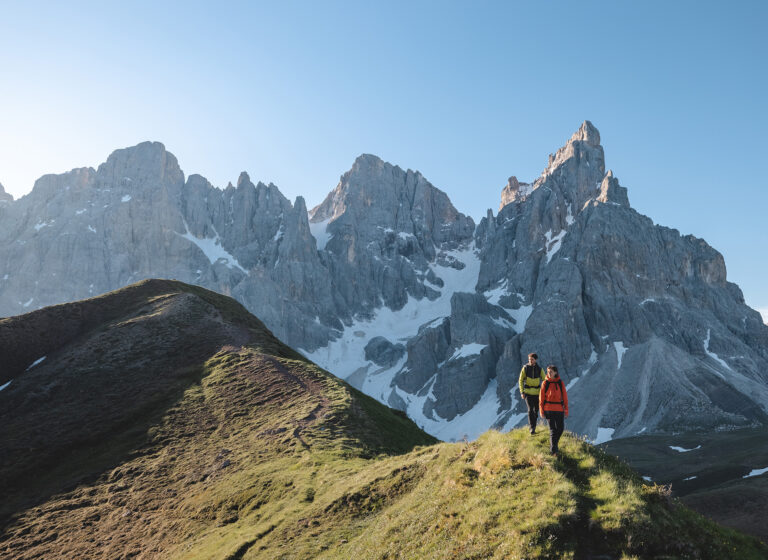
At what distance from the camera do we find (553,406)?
18.7m

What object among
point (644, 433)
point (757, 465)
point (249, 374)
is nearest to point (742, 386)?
point (644, 433)

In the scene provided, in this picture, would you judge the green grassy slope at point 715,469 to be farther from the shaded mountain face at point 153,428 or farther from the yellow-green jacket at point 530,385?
the yellow-green jacket at point 530,385

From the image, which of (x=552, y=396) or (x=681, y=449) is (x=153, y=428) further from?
(x=681, y=449)

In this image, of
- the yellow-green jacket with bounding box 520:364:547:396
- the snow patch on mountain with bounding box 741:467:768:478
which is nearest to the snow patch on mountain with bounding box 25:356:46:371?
the yellow-green jacket with bounding box 520:364:547:396

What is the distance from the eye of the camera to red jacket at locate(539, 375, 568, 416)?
1869 centimetres

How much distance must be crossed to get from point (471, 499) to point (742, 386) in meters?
220

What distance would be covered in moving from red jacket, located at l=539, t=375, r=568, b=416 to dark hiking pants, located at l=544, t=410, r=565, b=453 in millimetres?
173

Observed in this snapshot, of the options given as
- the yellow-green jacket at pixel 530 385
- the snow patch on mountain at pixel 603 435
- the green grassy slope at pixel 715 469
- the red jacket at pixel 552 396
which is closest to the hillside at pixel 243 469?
the red jacket at pixel 552 396

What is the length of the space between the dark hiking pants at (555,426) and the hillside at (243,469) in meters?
0.52

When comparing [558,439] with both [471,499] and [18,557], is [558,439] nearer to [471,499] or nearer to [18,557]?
[471,499]

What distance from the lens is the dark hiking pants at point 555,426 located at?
18064 millimetres

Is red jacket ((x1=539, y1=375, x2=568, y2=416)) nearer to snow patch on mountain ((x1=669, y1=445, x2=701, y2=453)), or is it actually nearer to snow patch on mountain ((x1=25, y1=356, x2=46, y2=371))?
snow patch on mountain ((x1=25, y1=356, x2=46, y2=371))

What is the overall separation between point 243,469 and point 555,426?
22.3 metres

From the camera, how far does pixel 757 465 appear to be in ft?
352
